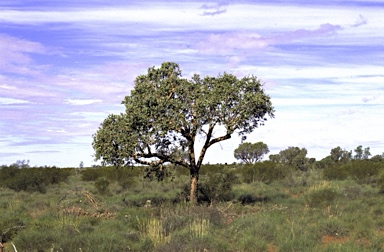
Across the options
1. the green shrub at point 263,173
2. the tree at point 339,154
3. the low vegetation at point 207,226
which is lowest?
the low vegetation at point 207,226

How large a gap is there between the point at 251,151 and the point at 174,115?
56.1 m

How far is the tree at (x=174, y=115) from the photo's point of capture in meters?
22.1

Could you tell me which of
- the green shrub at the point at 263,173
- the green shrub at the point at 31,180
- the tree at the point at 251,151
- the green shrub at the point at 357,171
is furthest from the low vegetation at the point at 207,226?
the tree at the point at 251,151

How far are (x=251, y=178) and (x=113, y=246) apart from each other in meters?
30.6

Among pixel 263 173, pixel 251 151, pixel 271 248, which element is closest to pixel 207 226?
pixel 271 248

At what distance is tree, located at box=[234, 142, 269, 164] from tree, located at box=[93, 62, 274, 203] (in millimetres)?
53623

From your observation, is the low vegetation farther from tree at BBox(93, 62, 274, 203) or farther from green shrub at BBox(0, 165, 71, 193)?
green shrub at BBox(0, 165, 71, 193)

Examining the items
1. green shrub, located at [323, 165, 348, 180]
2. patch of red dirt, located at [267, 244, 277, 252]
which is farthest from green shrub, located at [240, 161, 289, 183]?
patch of red dirt, located at [267, 244, 277, 252]

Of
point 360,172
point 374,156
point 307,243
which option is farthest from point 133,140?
point 374,156

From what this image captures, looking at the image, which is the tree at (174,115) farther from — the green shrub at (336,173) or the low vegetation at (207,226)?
the green shrub at (336,173)

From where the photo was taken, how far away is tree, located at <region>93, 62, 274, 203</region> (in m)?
22.1

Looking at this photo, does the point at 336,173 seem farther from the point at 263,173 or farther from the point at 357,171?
the point at 263,173

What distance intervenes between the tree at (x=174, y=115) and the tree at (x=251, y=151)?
53.6m

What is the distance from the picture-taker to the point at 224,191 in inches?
1041
